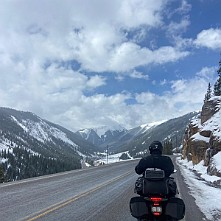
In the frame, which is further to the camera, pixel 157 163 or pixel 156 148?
pixel 156 148

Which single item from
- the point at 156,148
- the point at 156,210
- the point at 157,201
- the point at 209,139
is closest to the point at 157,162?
the point at 156,148

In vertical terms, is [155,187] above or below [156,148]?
below

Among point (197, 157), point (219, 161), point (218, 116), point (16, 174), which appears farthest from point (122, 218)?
point (16, 174)

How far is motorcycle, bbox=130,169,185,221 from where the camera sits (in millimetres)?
A: 7023

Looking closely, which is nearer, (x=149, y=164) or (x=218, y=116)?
(x=149, y=164)

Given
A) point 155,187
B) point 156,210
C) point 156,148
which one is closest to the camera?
point 156,210

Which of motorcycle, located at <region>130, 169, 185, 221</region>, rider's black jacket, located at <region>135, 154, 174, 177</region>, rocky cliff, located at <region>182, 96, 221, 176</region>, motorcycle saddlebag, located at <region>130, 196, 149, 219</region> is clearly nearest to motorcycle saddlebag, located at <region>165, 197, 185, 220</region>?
motorcycle, located at <region>130, 169, 185, 221</region>

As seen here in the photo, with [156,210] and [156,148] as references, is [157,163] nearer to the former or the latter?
[156,148]

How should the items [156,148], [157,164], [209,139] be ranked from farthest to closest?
1. [209,139]
2. [156,148]
3. [157,164]

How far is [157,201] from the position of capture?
23.4 ft

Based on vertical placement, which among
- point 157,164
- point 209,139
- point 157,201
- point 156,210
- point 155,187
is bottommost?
point 156,210

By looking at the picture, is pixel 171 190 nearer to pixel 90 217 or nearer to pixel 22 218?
pixel 90 217

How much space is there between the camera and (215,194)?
1573 cm

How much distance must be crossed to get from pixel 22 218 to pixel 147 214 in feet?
12.2
